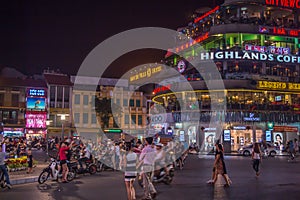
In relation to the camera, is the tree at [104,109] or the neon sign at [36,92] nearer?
the tree at [104,109]

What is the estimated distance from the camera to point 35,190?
42.4 ft

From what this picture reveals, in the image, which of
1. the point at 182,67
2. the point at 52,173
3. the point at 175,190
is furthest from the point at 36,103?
the point at 175,190

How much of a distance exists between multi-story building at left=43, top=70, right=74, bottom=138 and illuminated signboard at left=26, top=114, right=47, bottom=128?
4.28 feet

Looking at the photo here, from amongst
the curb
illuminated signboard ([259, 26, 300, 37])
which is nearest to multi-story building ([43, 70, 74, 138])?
illuminated signboard ([259, 26, 300, 37])

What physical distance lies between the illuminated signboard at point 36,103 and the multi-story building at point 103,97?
5.99 meters

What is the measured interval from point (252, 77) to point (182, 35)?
66.3 ft

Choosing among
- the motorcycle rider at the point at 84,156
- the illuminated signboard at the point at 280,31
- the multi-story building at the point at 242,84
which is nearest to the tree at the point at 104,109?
the multi-story building at the point at 242,84

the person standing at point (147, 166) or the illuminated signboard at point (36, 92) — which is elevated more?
the illuminated signboard at point (36, 92)

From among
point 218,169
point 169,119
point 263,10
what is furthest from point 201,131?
point 218,169

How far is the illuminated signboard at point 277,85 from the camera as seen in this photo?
47.6 metres

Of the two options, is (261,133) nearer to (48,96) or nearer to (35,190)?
(48,96)

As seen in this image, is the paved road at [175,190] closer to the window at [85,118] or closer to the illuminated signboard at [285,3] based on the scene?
the illuminated signboard at [285,3]

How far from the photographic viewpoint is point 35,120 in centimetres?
5878

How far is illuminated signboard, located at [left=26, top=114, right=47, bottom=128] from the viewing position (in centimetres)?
5831
